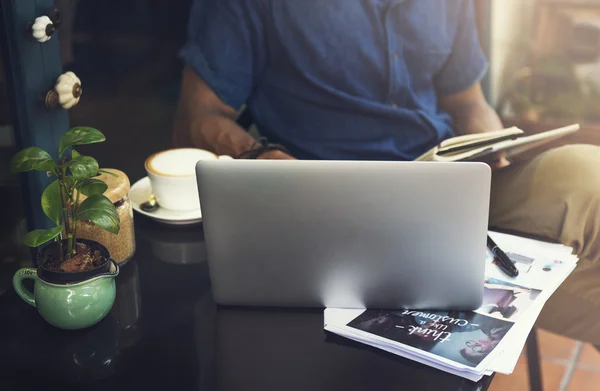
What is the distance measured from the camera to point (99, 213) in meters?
0.85

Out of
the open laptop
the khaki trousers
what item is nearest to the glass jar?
the open laptop

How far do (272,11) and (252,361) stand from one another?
87cm

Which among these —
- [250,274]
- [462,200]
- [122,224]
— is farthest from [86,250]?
[462,200]

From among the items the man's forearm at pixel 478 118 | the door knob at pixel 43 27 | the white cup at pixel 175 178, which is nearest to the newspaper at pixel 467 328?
the white cup at pixel 175 178

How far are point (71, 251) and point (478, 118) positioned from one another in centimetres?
103

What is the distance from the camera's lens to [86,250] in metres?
0.95

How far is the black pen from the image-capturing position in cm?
105

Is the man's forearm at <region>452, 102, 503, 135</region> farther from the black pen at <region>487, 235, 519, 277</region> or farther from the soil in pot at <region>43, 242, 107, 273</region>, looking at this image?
the soil in pot at <region>43, 242, 107, 273</region>

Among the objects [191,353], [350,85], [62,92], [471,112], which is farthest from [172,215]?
[471,112]

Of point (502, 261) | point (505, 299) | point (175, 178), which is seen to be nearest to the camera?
point (505, 299)

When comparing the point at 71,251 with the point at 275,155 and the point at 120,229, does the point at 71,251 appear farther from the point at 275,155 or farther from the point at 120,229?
the point at 275,155

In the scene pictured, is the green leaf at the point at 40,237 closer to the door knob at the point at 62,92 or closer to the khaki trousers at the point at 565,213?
the door knob at the point at 62,92

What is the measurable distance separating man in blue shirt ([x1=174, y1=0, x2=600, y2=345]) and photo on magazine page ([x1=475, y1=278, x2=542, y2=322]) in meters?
0.38

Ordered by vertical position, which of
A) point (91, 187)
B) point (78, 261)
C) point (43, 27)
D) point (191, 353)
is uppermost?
point (43, 27)
